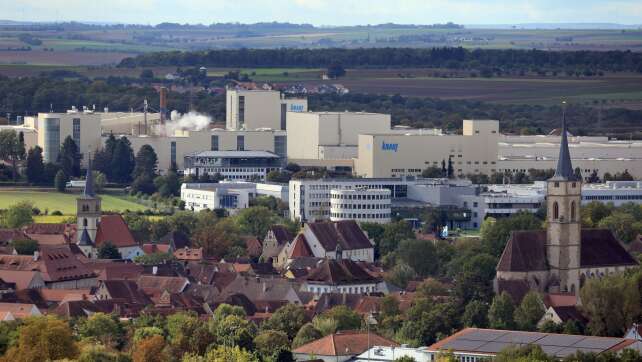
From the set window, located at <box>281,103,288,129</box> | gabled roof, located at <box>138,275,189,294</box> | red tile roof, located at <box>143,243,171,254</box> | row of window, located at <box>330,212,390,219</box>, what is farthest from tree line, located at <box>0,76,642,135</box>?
gabled roof, located at <box>138,275,189,294</box>

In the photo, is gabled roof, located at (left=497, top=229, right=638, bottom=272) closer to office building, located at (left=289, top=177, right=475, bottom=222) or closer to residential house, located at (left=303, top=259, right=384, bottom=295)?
residential house, located at (left=303, top=259, right=384, bottom=295)

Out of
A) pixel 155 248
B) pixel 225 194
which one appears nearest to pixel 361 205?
pixel 225 194

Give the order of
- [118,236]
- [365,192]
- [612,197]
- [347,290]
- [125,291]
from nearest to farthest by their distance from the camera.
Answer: [125,291] → [347,290] → [118,236] → [365,192] → [612,197]

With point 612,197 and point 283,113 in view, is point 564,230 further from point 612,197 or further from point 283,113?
point 283,113

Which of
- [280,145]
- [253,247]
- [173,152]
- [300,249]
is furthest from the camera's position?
[280,145]

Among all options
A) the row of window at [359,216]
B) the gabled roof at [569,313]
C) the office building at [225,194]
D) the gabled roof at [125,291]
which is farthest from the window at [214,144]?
the gabled roof at [569,313]

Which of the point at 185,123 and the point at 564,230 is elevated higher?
the point at 564,230
